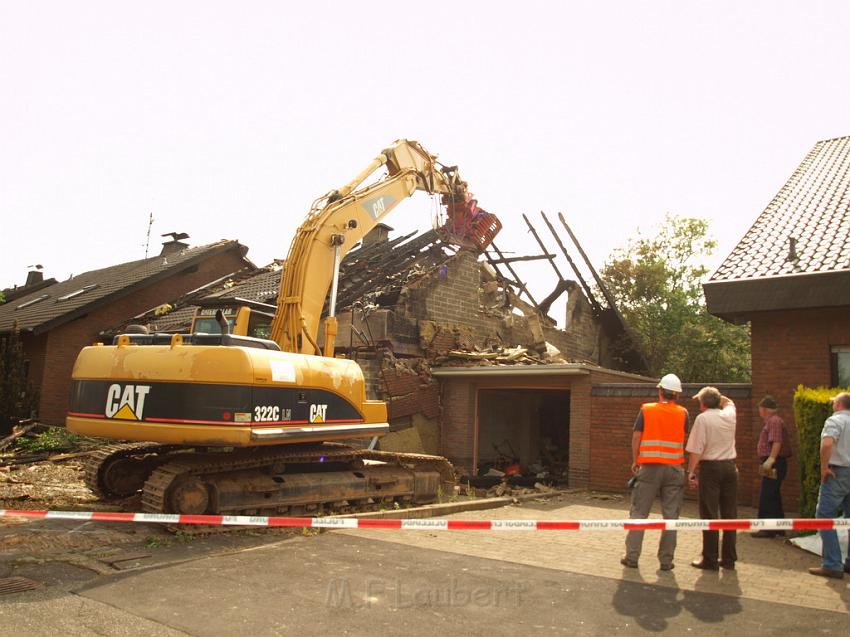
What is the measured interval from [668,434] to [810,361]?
4579 mm

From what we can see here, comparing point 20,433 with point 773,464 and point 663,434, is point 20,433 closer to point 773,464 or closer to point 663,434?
point 663,434

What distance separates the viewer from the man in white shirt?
623 centimetres

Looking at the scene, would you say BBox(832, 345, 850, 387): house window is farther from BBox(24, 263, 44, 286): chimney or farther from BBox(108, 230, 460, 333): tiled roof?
BBox(24, 263, 44, 286): chimney

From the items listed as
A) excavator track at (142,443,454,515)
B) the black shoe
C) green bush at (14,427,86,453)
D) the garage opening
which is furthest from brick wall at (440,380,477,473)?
the black shoe

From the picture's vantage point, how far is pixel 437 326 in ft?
52.9

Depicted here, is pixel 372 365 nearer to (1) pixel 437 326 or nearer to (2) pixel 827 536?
(1) pixel 437 326

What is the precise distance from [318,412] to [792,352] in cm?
679

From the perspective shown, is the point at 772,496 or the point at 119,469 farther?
the point at 119,469

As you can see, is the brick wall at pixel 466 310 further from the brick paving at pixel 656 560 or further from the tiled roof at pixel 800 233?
the brick paving at pixel 656 560

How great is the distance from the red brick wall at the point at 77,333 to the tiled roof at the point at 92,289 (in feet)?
1.61

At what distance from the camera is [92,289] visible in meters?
22.4

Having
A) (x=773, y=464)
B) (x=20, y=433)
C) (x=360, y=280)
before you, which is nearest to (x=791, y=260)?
(x=773, y=464)

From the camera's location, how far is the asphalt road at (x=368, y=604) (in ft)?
14.6

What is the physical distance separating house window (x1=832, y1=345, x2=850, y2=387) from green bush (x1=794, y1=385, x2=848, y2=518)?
195 centimetres
